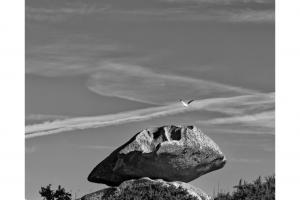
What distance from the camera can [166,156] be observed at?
549 inches

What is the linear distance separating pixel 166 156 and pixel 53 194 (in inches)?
96.4

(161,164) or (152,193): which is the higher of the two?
(161,164)

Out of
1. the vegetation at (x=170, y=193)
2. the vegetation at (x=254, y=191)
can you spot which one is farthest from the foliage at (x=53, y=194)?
the vegetation at (x=254, y=191)

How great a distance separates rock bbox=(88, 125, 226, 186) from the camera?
45.8 ft

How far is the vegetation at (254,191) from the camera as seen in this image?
14.2 m

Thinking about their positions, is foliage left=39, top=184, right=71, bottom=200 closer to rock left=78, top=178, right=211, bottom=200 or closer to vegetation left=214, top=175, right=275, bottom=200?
rock left=78, top=178, right=211, bottom=200

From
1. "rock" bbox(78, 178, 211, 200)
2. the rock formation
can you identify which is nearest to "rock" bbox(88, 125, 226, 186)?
the rock formation

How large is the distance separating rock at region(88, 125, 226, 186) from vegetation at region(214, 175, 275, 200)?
59 cm

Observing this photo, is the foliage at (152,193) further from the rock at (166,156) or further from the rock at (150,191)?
the rock at (166,156)

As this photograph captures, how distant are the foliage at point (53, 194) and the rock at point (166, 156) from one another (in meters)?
0.92

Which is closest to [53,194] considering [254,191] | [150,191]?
[150,191]

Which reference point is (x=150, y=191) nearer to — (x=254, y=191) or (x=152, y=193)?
(x=152, y=193)
